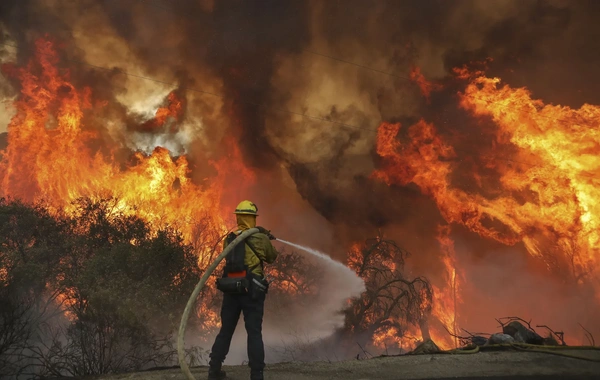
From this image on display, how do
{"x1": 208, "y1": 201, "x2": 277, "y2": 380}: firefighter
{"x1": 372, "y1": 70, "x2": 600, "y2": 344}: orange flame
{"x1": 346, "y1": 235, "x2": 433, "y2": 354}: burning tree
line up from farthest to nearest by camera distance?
{"x1": 346, "y1": 235, "x2": 433, "y2": 354}: burning tree, {"x1": 372, "y1": 70, "x2": 600, "y2": 344}: orange flame, {"x1": 208, "y1": 201, "x2": 277, "y2": 380}: firefighter

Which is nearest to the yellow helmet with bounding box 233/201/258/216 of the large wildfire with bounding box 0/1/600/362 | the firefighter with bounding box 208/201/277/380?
the firefighter with bounding box 208/201/277/380

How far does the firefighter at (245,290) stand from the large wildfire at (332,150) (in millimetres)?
12299

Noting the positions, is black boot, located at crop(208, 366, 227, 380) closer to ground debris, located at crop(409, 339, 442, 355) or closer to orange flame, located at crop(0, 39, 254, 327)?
ground debris, located at crop(409, 339, 442, 355)

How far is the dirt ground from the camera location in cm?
509

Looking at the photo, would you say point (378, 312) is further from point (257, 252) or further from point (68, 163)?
point (68, 163)

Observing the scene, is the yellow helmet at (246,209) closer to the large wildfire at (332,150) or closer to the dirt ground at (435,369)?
the dirt ground at (435,369)

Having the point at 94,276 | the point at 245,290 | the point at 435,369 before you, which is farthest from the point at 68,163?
the point at 435,369

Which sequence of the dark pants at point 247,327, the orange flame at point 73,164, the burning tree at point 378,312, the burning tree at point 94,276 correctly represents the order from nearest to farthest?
the dark pants at point 247,327 < the burning tree at point 94,276 < the burning tree at point 378,312 < the orange flame at point 73,164

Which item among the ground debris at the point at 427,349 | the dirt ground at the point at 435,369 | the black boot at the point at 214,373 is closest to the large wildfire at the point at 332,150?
the ground debris at the point at 427,349

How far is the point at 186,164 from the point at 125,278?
48.3ft

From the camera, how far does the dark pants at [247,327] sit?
4684mm

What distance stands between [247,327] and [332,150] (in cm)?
2312

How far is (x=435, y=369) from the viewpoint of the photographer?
17.6 feet

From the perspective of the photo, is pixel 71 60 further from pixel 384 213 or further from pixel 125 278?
pixel 384 213
